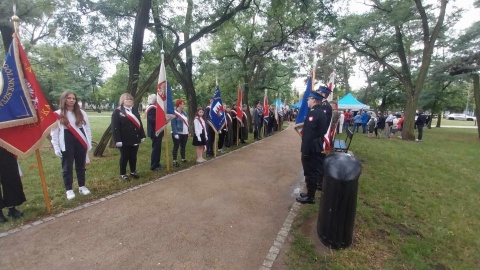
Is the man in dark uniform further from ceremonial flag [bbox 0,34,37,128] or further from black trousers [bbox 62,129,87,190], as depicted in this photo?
ceremonial flag [bbox 0,34,37,128]

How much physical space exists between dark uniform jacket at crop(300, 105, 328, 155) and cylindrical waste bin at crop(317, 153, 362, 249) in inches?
50.0

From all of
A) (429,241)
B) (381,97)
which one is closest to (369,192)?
(429,241)

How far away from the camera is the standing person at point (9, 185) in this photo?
3.97 m

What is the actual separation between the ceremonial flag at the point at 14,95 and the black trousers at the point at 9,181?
0.52m

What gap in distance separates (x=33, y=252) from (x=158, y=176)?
134 inches

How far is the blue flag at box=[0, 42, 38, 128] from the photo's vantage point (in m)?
3.83

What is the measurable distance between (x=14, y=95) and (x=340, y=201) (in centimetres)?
491

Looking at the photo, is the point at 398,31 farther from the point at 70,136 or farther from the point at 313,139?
the point at 70,136

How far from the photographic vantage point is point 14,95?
12.9 ft

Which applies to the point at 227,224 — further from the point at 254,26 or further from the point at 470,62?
the point at 470,62

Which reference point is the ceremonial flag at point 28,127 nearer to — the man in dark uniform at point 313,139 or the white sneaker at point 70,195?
the white sneaker at point 70,195

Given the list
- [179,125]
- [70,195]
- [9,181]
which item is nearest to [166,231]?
[70,195]

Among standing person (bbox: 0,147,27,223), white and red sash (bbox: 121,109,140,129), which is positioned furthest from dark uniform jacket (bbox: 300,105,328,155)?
standing person (bbox: 0,147,27,223)

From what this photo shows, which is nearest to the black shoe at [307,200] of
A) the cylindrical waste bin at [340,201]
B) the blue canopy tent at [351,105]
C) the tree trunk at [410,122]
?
the cylindrical waste bin at [340,201]
